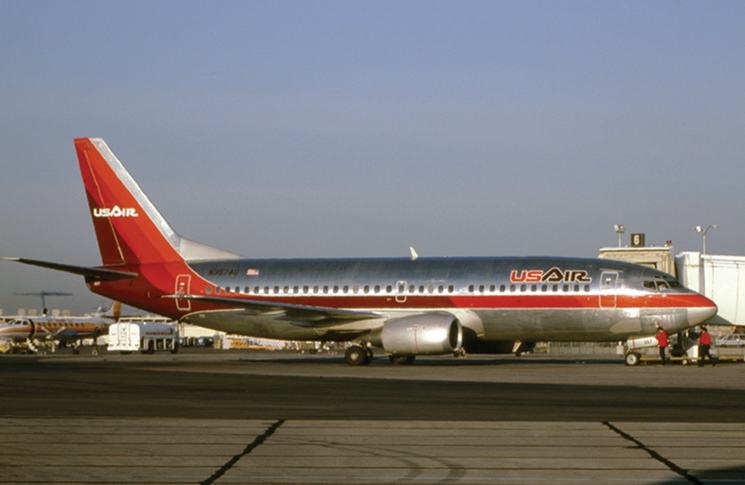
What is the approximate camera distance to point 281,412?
14852 mm

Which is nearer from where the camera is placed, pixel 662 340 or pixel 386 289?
pixel 662 340

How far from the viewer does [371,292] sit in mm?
34469

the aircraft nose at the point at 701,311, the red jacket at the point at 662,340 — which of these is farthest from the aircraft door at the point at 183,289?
the aircraft nose at the point at 701,311

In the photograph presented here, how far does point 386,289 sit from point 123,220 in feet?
40.4

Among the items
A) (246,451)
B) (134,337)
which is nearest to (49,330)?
(134,337)

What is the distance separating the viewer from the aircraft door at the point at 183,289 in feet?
122

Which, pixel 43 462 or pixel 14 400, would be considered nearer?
pixel 43 462

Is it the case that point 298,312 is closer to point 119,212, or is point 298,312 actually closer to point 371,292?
point 371,292

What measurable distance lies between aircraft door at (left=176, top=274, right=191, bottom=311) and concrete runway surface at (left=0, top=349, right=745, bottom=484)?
619 inches

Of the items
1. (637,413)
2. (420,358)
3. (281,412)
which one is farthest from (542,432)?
(420,358)

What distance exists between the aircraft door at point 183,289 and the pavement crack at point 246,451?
2478cm

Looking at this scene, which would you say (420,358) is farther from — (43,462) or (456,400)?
(43,462)

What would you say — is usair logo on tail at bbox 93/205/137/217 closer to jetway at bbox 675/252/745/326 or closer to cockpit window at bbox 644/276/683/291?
cockpit window at bbox 644/276/683/291

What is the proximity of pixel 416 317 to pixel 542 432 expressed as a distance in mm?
20605
